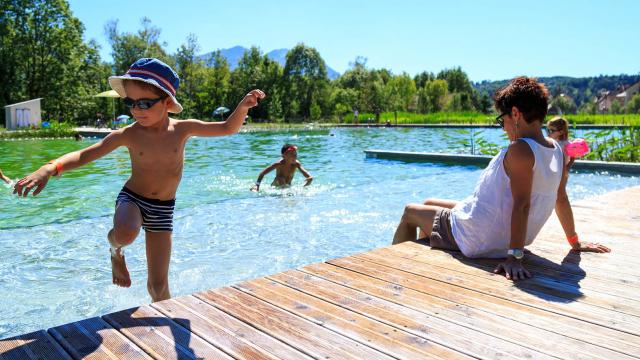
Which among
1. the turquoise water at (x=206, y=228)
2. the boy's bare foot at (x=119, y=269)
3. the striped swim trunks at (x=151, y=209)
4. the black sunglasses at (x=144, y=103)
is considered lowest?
the turquoise water at (x=206, y=228)

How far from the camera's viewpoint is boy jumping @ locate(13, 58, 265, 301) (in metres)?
3.00

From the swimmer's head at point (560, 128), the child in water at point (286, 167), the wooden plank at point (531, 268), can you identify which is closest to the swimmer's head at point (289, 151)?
the child in water at point (286, 167)

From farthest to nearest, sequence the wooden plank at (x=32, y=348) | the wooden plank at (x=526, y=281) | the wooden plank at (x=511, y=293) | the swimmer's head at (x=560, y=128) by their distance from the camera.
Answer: the swimmer's head at (x=560, y=128) < the wooden plank at (x=526, y=281) < the wooden plank at (x=511, y=293) < the wooden plank at (x=32, y=348)

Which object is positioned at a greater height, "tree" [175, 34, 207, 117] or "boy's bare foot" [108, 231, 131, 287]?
"tree" [175, 34, 207, 117]

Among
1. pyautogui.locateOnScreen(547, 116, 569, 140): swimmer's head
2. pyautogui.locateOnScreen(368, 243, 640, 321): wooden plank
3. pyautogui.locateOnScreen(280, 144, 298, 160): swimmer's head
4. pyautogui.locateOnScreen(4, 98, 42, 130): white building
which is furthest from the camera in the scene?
pyautogui.locateOnScreen(4, 98, 42, 130): white building

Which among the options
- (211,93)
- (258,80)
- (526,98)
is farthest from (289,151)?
(258,80)

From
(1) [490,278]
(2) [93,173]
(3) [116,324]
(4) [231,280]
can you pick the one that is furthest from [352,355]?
(2) [93,173]

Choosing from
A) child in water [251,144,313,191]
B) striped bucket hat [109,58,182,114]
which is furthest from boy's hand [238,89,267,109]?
child in water [251,144,313,191]

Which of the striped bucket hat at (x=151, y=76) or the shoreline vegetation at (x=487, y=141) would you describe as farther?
the shoreline vegetation at (x=487, y=141)

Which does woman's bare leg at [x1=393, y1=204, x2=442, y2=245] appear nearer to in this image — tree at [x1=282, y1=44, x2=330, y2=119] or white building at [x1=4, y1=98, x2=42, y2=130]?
white building at [x1=4, y1=98, x2=42, y2=130]

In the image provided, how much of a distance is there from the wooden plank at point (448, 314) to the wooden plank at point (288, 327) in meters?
0.30

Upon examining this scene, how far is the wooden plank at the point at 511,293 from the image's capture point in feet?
8.13

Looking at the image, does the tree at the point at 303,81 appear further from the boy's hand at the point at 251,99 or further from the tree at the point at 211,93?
the boy's hand at the point at 251,99

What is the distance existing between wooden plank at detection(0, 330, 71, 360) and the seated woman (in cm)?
242
